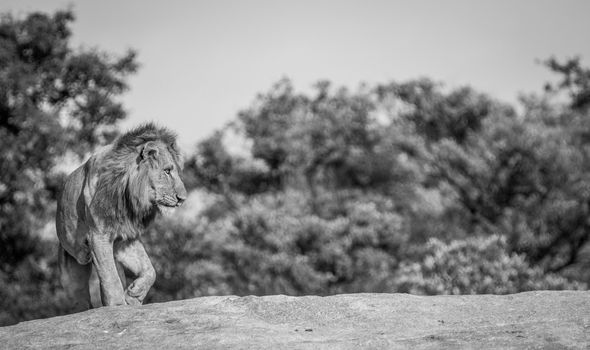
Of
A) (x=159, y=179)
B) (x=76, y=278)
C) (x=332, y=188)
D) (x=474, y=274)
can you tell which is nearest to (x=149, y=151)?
(x=159, y=179)

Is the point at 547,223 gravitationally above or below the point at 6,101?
below

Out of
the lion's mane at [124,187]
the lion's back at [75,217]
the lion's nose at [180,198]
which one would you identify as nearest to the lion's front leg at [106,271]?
the lion's mane at [124,187]

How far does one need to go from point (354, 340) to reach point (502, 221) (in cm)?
2652

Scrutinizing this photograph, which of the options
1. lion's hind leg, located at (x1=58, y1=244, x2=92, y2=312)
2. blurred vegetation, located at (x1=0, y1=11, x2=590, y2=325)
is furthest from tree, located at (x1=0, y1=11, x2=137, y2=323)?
lion's hind leg, located at (x1=58, y1=244, x2=92, y2=312)

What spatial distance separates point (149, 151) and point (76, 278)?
1723mm

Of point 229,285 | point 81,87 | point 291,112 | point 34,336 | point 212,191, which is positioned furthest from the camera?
point 291,112

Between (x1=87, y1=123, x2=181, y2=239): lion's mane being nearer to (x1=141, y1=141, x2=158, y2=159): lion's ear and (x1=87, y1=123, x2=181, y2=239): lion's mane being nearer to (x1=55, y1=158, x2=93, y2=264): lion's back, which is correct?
(x1=141, y1=141, x2=158, y2=159): lion's ear

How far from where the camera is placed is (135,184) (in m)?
9.84

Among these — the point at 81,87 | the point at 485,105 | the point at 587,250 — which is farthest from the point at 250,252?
the point at 485,105

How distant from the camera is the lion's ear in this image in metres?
9.85

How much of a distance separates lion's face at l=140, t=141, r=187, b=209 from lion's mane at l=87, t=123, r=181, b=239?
0.06 meters

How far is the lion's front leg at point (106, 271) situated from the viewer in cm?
965

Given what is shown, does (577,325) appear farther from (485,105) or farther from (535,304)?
(485,105)

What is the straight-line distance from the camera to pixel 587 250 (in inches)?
1320
